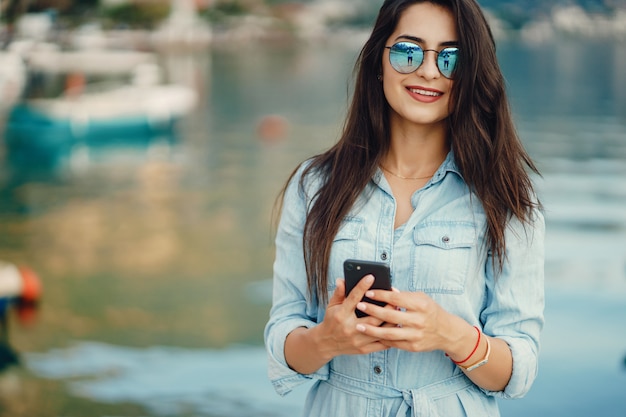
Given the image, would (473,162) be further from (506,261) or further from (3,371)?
(3,371)

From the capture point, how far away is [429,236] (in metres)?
1.17

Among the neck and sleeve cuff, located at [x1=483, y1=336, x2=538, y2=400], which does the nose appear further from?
sleeve cuff, located at [x1=483, y1=336, x2=538, y2=400]

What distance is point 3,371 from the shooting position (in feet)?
15.4

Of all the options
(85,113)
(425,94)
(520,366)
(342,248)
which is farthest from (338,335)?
(85,113)

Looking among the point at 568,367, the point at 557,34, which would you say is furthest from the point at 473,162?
the point at 557,34

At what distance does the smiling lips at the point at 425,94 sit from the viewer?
47.3 inches

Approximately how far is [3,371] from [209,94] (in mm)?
12249

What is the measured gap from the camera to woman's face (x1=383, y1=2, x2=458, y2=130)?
1.19 m

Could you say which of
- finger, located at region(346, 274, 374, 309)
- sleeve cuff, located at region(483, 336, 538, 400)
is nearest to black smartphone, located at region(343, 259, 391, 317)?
finger, located at region(346, 274, 374, 309)

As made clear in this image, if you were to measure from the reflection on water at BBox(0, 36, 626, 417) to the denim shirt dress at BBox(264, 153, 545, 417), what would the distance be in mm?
413

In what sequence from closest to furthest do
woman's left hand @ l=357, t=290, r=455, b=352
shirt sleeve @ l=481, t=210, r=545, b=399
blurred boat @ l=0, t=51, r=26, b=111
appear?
woman's left hand @ l=357, t=290, r=455, b=352
shirt sleeve @ l=481, t=210, r=545, b=399
blurred boat @ l=0, t=51, r=26, b=111

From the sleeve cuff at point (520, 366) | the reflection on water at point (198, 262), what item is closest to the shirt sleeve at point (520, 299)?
the sleeve cuff at point (520, 366)

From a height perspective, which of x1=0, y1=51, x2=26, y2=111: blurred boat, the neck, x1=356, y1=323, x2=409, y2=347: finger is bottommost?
x1=0, y1=51, x2=26, y2=111: blurred boat

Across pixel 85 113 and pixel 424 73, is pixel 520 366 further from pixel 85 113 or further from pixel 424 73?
pixel 85 113
